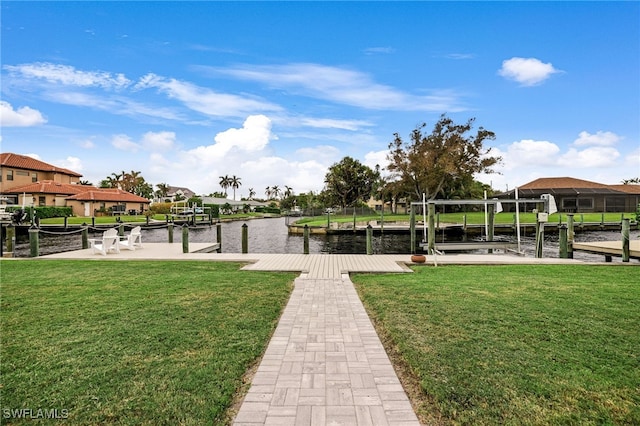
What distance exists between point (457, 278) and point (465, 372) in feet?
16.0

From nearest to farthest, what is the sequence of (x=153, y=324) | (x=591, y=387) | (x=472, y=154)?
1. (x=591, y=387)
2. (x=153, y=324)
3. (x=472, y=154)

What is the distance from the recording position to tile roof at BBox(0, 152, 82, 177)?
1603 inches

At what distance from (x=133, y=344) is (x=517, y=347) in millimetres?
4296

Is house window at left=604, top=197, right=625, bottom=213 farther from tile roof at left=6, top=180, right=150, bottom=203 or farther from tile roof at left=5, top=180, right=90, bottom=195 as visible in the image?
tile roof at left=5, top=180, right=90, bottom=195

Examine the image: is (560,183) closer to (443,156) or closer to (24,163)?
(443,156)

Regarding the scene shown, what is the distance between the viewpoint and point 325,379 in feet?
10.2

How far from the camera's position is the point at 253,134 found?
75.2ft

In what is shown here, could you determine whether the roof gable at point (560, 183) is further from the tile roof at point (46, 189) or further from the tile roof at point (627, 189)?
the tile roof at point (46, 189)

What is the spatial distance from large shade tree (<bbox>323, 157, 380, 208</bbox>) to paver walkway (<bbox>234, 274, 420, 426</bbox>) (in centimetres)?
5556

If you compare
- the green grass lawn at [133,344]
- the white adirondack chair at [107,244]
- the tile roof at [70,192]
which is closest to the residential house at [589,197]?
the white adirondack chair at [107,244]

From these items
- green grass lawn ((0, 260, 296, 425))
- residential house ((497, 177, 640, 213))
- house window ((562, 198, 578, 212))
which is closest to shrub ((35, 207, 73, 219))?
green grass lawn ((0, 260, 296, 425))

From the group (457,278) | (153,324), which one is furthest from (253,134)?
(153,324)

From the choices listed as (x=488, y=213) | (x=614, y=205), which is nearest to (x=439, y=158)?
(x=488, y=213)

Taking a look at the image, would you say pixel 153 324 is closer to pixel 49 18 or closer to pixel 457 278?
pixel 457 278
